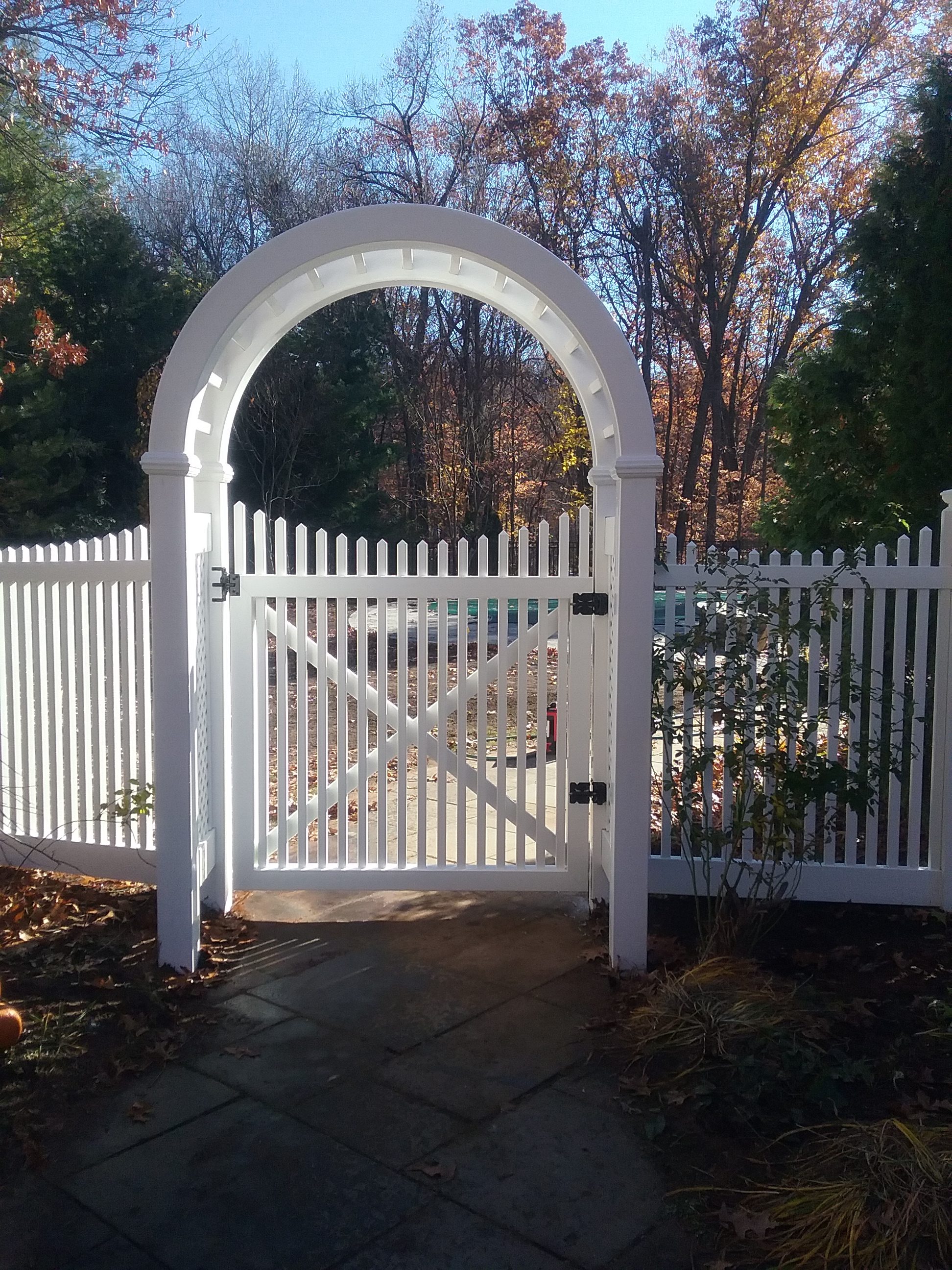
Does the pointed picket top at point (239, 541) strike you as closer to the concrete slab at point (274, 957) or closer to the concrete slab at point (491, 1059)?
the concrete slab at point (274, 957)

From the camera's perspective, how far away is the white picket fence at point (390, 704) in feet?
14.7

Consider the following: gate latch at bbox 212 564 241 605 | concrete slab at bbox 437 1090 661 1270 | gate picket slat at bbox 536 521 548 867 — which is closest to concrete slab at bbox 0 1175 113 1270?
concrete slab at bbox 437 1090 661 1270

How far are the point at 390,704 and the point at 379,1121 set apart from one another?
6.97 feet

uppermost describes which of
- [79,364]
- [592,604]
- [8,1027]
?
[79,364]

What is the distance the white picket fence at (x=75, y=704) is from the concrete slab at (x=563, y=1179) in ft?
8.57

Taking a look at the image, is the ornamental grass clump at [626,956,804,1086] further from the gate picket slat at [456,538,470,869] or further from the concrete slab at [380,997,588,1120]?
the gate picket slat at [456,538,470,869]

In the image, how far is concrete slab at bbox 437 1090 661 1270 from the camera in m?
2.43

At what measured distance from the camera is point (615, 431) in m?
4.08

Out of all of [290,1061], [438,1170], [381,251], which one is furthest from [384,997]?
[381,251]

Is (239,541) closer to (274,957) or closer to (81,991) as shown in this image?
(274,957)

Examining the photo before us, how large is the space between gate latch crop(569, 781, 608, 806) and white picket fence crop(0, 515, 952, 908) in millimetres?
155

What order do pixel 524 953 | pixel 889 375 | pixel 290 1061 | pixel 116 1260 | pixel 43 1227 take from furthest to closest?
1. pixel 889 375
2. pixel 524 953
3. pixel 290 1061
4. pixel 43 1227
5. pixel 116 1260

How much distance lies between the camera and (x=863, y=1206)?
2.36 meters

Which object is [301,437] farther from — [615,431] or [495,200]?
[615,431]
